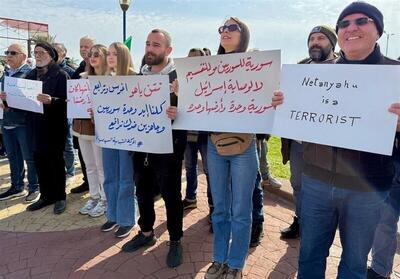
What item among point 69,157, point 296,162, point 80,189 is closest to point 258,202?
point 296,162

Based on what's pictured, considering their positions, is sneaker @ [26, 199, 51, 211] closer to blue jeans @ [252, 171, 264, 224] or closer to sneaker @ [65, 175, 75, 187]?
sneaker @ [65, 175, 75, 187]

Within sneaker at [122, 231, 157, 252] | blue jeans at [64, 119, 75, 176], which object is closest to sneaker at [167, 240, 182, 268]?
sneaker at [122, 231, 157, 252]

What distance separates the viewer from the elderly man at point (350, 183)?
1987 millimetres

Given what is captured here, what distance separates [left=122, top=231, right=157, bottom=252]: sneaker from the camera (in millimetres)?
3535

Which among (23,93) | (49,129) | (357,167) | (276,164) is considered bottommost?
(276,164)

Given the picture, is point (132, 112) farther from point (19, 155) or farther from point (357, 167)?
point (19, 155)

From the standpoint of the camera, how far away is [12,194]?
521 cm

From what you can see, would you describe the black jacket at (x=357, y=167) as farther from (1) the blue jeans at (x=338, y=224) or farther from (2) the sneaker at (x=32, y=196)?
(2) the sneaker at (x=32, y=196)

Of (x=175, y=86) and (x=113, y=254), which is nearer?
(x=175, y=86)

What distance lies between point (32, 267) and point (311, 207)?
8.62ft

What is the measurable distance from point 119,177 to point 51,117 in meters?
1.44

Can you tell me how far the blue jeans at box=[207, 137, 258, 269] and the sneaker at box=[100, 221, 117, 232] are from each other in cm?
152

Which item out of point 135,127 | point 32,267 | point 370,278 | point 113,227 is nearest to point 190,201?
point 113,227

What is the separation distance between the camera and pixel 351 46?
2.00m
